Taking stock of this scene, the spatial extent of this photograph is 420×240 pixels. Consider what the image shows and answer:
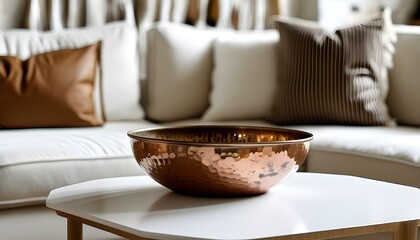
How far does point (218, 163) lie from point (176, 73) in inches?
59.5

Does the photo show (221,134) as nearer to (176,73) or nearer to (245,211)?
(245,211)

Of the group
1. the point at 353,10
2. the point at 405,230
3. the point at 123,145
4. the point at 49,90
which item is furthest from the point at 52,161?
the point at 353,10

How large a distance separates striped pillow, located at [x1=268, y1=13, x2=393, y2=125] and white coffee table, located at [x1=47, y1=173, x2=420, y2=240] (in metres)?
1.10

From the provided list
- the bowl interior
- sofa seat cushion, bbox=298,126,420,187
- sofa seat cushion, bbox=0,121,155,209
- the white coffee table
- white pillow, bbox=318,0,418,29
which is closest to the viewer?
the white coffee table

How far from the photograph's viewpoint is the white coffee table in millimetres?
1426

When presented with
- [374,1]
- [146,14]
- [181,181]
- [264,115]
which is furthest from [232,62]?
[181,181]

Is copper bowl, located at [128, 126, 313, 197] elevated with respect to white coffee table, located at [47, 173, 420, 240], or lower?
elevated

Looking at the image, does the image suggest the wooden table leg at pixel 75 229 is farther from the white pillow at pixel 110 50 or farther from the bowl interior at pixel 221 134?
the white pillow at pixel 110 50

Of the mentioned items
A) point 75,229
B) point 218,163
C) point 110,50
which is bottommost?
point 75,229

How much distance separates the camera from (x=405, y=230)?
1562 mm

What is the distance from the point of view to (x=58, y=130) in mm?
2689

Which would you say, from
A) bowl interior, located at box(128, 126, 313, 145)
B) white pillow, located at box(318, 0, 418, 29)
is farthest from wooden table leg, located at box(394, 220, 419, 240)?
white pillow, located at box(318, 0, 418, 29)

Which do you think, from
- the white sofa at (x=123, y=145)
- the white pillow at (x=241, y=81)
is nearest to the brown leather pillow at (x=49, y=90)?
the white sofa at (x=123, y=145)

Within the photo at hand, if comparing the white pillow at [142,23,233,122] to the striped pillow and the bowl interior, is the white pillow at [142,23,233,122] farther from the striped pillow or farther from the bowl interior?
the bowl interior
